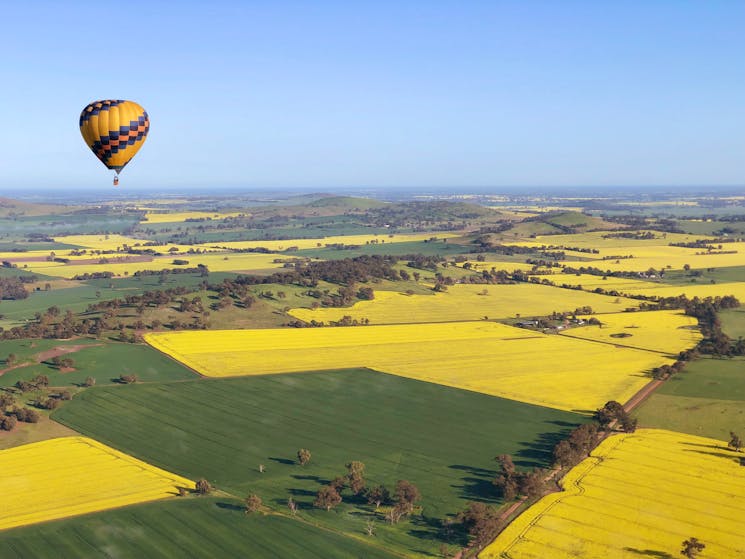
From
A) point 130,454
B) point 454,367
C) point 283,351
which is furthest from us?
point 283,351

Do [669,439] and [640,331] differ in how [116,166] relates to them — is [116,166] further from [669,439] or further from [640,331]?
[640,331]

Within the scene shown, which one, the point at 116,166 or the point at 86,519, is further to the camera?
the point at 116,166

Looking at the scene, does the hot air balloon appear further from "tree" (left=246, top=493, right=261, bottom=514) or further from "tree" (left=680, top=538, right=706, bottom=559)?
"tree" (left=680, top=538, right=706, bottom=559)

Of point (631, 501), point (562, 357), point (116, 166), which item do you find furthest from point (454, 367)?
point (116, 166)

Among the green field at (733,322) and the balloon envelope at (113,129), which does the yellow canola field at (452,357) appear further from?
the balloon envelope at (113,129)

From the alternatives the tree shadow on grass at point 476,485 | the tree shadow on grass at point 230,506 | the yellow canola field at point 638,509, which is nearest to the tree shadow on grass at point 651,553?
the yellow canola field at point 638,509

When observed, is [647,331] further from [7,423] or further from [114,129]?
[7,423]
